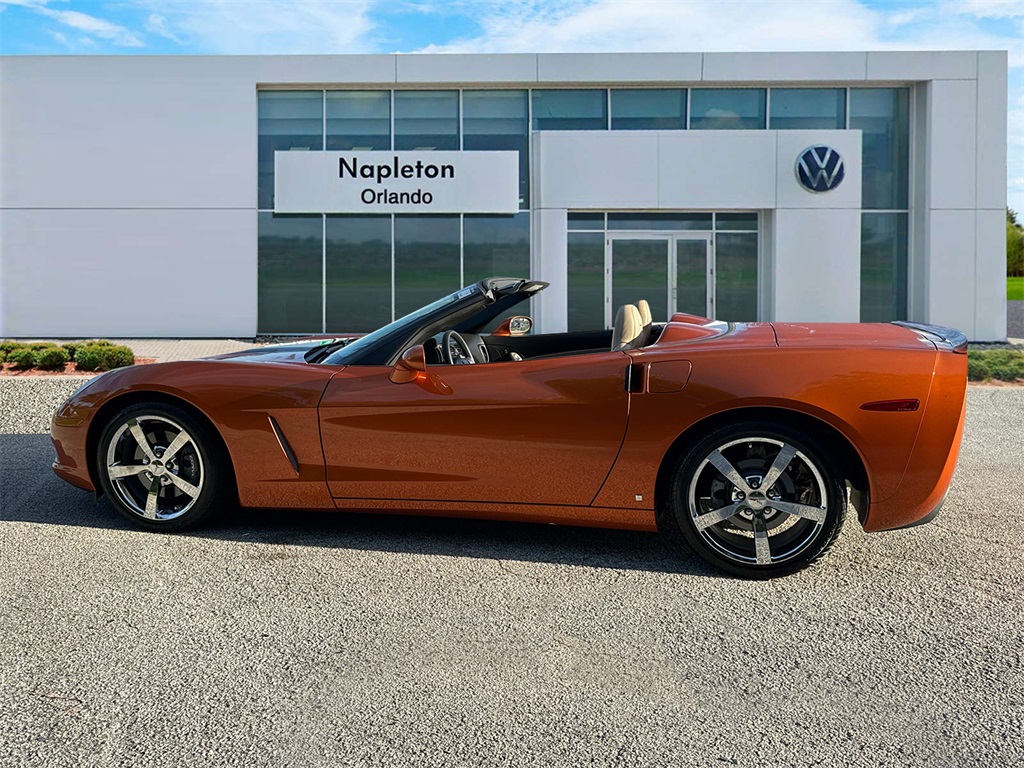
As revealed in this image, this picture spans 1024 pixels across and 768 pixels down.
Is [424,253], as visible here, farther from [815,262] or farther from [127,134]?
[815,262]

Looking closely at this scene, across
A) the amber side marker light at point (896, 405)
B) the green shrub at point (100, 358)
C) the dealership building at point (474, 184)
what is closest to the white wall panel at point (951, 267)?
the dealership building at point (474, 184)

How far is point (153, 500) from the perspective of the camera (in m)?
4.55

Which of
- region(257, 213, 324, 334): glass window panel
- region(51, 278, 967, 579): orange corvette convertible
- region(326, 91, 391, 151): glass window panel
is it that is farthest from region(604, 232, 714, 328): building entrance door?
region(51, 278, 967, 579): orange corvette convertible

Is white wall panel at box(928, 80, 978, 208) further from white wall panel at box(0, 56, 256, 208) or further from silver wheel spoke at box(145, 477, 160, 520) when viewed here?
silver wheel spoke at box(145, 477, 160, 520)

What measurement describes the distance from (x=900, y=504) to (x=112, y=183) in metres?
19.8

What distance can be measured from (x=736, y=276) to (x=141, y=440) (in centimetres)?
1775

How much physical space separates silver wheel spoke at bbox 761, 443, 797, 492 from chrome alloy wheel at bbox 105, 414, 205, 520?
8.48ft

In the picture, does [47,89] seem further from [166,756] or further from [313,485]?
[166,756]

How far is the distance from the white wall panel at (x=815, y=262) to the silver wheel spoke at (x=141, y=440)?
17342mm

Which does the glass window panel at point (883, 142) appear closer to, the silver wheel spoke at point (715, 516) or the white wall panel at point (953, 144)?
the white wall panel at point (953, 144)

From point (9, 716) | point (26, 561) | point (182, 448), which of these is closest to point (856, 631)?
point (9, 716)

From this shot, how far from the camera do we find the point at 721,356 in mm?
3949

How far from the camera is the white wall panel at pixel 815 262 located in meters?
20.1

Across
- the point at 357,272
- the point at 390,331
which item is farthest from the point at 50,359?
the point at 390,331
